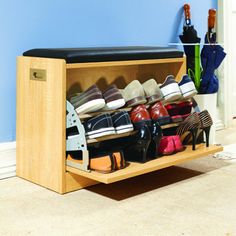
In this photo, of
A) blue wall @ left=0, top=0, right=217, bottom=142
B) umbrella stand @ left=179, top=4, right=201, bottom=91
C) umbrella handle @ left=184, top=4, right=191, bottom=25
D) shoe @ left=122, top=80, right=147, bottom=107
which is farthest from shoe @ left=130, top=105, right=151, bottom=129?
umbrella handle @ left=184, top=4, right=191, bottom=25

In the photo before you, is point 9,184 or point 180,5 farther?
point 180,5

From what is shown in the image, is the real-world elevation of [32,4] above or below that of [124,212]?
above

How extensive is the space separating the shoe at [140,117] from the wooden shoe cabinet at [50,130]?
0.50 feet

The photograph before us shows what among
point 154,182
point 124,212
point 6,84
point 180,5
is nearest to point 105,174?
point 124,212

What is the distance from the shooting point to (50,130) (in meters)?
1.76

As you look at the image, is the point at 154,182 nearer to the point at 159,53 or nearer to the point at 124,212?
the point at 124,212

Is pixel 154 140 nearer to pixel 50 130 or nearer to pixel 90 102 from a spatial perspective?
pixel 90 102

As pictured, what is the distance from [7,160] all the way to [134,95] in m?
0.59

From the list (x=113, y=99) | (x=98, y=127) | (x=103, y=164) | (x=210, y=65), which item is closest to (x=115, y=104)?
(x=113, y=99)

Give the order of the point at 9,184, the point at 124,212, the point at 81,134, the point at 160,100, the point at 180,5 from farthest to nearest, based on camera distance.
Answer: the point at 180,5 → the point at 160,100 → the point at 9,184 → the point at 81,134 → the point at 124,212

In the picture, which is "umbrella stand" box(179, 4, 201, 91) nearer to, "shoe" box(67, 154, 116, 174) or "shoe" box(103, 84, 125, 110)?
"shoe" box(103, 84, 125, 110)

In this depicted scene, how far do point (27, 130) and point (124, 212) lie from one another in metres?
0.56

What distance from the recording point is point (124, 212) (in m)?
1.56

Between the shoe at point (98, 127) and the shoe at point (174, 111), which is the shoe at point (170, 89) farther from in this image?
the shoe at point (98, 127)
